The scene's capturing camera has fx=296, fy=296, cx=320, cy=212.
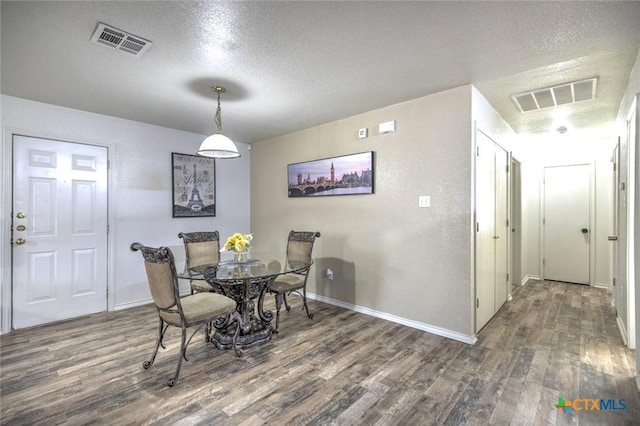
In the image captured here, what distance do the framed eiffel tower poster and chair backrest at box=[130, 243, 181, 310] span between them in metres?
2.24

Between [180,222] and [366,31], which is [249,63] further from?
[180,222]

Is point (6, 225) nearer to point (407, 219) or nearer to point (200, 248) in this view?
point (200, 248)

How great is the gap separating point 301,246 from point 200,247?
1180mm

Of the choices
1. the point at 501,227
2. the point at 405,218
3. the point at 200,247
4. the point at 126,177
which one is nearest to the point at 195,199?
the point at 126,177

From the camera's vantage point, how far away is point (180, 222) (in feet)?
14.1

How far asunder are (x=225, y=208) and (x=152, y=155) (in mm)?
1300

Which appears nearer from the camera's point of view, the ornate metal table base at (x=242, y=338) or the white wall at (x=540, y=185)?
the ornate metal table base at (x=242, y=338)

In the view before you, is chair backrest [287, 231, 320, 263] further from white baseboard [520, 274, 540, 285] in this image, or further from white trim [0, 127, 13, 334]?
white baseboard [520, 274, 540, 285]

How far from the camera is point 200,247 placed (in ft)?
11.3

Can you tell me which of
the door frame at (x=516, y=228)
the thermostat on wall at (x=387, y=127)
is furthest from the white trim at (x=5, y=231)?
the door frame at (x=516, y=228)

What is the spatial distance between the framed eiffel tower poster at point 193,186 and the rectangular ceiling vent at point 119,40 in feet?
7.40

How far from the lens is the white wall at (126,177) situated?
307 centimetres

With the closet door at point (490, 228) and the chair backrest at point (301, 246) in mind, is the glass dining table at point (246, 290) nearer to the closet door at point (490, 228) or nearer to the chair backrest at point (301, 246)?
the chair backrest at point (301, 246)

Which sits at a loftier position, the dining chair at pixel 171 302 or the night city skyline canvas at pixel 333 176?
the night city skyline canvas at pixel 333 176
